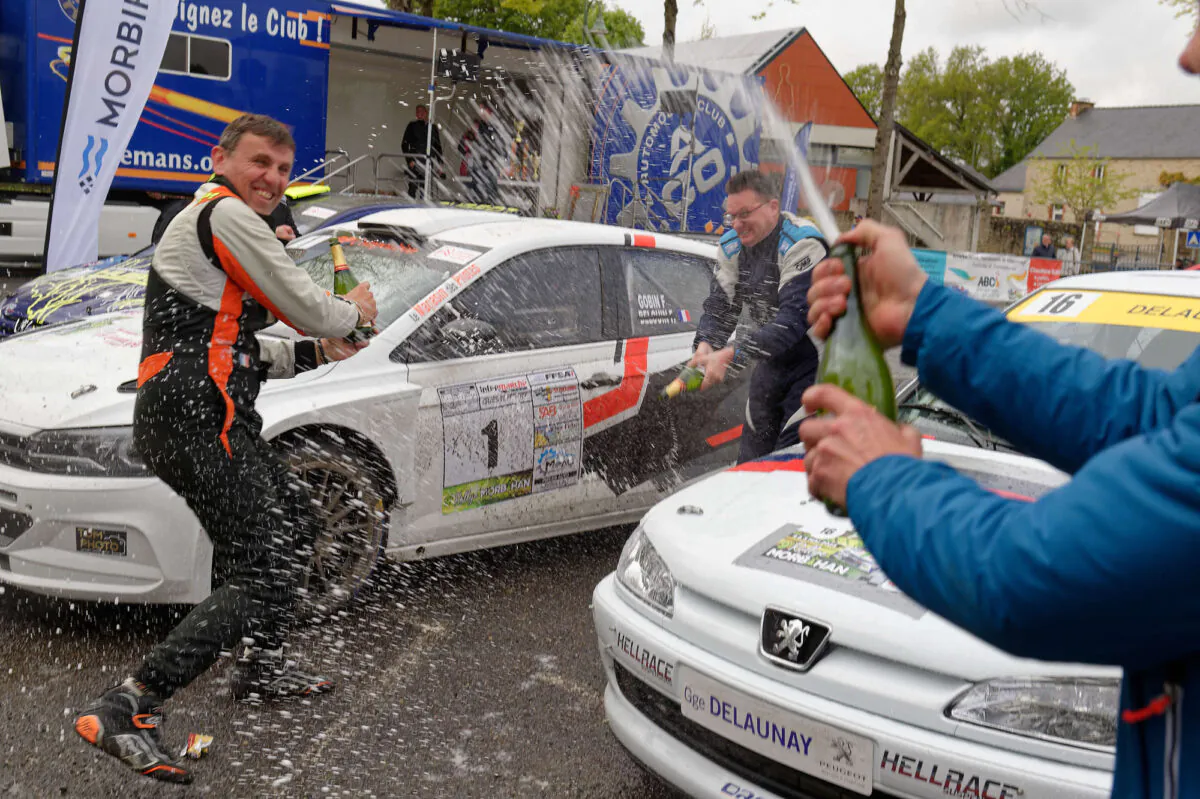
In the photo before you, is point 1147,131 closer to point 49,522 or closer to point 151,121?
point 151,121

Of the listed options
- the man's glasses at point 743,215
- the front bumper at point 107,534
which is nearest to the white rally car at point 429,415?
the front bumper at point 107,534

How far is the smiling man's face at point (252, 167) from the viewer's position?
141 inches

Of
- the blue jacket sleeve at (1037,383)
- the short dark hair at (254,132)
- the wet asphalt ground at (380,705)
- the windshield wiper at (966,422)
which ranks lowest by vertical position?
the wet asphalt ground at (380,705)

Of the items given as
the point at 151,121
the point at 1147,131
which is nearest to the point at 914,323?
the point at 151,121

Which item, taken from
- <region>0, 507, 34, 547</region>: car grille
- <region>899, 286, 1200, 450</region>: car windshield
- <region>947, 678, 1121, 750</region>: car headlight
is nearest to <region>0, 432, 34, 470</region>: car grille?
<region>0, 507, 34, 547</region>: car grille

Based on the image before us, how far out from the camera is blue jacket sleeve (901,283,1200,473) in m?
1.47

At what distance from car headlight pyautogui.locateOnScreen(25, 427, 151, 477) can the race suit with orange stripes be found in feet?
1.87

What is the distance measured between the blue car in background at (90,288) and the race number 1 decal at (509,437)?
2.89 meters

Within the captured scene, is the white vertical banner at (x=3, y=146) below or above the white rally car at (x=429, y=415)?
above

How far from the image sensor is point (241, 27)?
1457 cm

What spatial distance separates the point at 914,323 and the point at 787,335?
11.2ft

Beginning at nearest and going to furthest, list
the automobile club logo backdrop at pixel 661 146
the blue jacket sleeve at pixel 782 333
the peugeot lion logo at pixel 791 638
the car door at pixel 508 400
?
the peugeot lion logo at pixel 791 638 < the car door at pixel 508 400 < the blue jacket sleeve at pixel 782 333 < the automobile club logo backdrop at pixel 661 146

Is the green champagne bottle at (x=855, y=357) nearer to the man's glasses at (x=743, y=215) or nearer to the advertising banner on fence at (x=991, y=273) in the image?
the man's glasses at (x=743, y=215)

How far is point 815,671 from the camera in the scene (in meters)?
2.76
